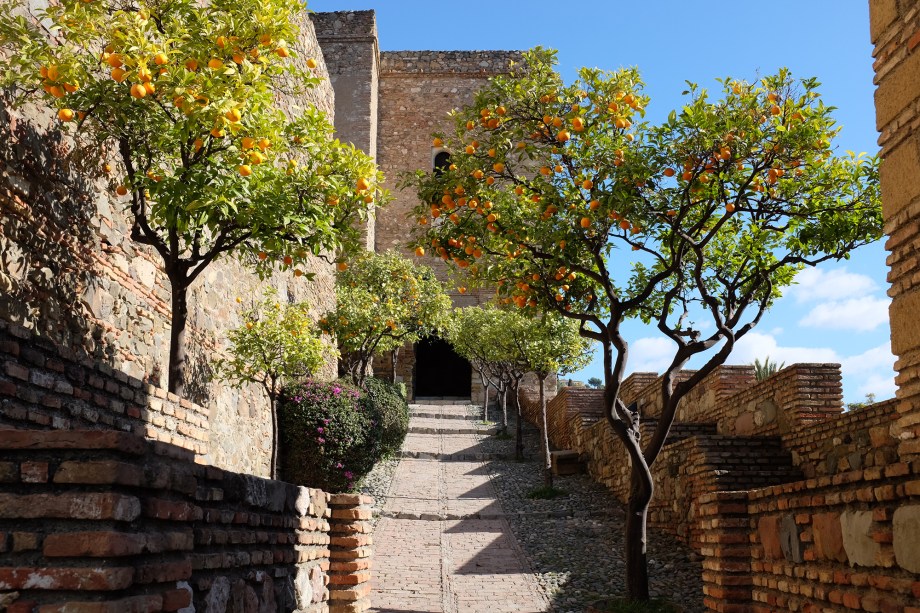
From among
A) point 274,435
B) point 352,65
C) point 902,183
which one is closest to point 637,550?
point 902,183

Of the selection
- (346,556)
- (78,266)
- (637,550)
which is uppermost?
(78,266)

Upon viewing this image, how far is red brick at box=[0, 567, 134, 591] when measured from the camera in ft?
7.47

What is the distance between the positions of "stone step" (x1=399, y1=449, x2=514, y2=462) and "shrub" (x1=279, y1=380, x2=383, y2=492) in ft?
14.4

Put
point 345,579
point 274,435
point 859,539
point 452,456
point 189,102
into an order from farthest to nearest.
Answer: point 452,456 → point 274,435 → point 345,579 → point 189,102 → point 859,539

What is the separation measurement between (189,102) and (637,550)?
532 centimetres

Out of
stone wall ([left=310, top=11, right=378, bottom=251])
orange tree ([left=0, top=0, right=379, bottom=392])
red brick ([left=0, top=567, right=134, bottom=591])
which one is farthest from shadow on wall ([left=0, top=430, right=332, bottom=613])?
stone wall ([left=310, top=11, right=378, bottom=251])

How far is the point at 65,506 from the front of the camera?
2.36 metres

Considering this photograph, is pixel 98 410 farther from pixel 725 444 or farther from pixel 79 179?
pixel 725 444

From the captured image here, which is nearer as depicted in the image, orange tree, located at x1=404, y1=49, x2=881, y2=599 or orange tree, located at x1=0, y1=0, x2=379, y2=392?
orange tree, located at x1=0, y1=0, x2=379, y2=392

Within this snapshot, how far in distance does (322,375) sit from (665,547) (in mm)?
7169

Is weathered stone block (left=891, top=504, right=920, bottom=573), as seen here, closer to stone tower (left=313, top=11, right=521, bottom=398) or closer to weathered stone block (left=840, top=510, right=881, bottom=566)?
weathered stone block (left=840, top=510, right=881, bottom=566)

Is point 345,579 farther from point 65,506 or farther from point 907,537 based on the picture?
point 907,537

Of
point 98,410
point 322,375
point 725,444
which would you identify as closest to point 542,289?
point 725,444

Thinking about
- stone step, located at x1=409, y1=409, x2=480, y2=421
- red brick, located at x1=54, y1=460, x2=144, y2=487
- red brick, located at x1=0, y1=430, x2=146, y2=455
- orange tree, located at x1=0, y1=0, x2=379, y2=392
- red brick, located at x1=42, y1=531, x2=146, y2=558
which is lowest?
red brick, located at x1=42, y1=531, x2=146, y2=558
